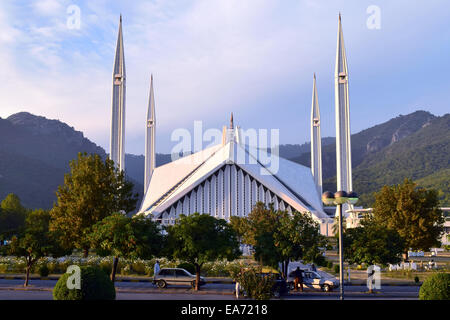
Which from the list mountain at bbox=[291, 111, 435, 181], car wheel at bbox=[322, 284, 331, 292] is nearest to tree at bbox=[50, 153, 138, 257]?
car wheel at bbox=[322, 284, 331, 292]

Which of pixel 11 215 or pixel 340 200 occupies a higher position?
pixel 11 215

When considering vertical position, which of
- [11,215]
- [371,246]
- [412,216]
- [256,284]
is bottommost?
[256,284]

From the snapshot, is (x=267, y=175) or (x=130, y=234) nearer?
(x=130, y=234)

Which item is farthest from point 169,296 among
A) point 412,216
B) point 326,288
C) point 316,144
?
point 316,144

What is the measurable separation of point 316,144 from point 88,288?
45.3 meters

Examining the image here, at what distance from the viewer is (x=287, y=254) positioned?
17266mm

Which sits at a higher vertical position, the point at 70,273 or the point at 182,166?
the point at 182,166

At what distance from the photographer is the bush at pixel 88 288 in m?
9.34

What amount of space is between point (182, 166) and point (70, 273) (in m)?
37.8

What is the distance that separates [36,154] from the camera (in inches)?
4843

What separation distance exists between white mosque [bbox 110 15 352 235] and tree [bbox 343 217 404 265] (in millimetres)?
19015

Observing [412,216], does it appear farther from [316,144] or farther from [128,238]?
[316,144]
